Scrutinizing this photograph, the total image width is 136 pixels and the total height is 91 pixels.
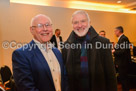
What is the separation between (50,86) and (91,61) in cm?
48

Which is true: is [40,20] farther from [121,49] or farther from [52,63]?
[121,49]

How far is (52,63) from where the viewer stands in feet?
4.38

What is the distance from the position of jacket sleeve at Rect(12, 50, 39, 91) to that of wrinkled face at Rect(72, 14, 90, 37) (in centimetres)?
63

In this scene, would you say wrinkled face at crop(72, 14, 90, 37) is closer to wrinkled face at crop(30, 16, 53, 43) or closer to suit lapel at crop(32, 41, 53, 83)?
wrinkled face at crop(30, 16, 53, 43)

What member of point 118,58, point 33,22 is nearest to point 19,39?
point 118,58

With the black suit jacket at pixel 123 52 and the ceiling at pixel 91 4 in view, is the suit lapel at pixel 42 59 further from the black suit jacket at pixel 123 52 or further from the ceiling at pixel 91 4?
the ceiling at pixel 91 4

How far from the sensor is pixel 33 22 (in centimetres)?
130

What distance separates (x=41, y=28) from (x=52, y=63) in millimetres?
325

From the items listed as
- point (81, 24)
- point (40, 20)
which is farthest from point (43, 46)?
point (81, 24)

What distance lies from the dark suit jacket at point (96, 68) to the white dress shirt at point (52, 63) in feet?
0.55

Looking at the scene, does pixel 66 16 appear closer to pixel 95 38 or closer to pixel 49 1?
pixel 49 1

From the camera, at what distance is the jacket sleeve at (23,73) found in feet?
3.79

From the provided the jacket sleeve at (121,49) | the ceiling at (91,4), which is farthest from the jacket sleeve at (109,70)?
the ceiling at (91,4)

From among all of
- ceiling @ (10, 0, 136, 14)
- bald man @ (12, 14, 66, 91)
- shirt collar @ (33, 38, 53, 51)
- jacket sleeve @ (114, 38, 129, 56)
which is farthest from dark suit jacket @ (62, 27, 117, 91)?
ceiling @ (10, 0, 136, 14)
